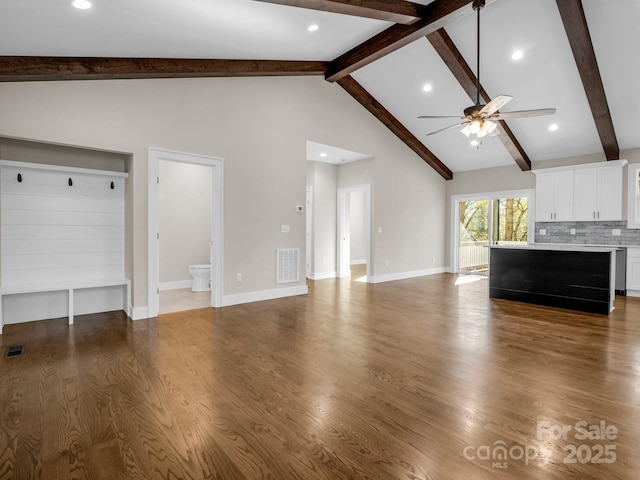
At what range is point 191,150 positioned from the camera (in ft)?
15.7

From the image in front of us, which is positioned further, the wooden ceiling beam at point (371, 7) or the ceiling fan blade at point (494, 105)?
the ceiling fan blade at point (494, 105)

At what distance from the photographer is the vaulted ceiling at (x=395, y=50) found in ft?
10.7

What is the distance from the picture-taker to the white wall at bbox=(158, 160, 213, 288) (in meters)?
6.35

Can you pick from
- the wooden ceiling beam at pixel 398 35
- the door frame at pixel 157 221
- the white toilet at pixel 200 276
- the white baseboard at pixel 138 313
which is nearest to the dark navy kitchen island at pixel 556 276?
the wooden ceiling beam at pixel 398 35

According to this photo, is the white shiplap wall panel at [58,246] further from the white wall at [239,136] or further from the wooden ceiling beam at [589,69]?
the wooden ceiling beam at [589,69]

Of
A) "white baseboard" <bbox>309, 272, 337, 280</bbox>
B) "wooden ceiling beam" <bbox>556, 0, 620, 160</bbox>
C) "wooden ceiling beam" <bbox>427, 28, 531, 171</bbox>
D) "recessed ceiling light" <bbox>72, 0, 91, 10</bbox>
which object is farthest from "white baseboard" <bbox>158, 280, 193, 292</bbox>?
"wooden ceiling beam" <bbox>556, 0, 620, 160</bbox>

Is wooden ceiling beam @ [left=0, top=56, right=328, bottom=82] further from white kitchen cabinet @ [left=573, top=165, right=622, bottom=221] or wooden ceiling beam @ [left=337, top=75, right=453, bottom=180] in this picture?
white kitchen cabinet @ [left=573, top=165, right=622, bottom=221]

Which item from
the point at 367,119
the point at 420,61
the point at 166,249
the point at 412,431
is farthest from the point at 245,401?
the point at 367,119

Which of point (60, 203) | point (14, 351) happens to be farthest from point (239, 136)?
point (14, 351)

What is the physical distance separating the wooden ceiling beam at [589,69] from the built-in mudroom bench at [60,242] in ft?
19.8

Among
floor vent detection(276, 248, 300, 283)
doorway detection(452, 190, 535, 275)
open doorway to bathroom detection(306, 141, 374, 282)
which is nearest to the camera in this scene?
floor vent detection(276, 248, 300, 283)

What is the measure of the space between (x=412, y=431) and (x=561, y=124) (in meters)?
6.79

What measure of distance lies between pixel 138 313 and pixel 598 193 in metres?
8.33

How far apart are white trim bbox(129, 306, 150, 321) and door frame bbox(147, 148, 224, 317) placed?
0.05 metres
